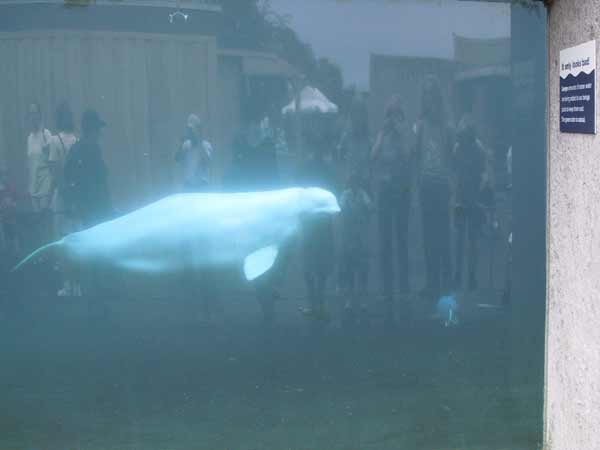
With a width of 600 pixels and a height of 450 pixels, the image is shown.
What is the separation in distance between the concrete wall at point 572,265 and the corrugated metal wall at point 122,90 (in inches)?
75.7

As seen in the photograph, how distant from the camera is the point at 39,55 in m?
5.09

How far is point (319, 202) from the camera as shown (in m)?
5.41

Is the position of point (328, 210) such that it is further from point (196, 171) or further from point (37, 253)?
point (37, 253)

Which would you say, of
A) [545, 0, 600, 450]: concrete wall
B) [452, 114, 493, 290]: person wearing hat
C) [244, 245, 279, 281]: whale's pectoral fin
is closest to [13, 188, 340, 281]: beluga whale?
[244, 245, 279, 281]: whale's pectoral fin

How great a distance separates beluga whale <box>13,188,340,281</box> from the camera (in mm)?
5277

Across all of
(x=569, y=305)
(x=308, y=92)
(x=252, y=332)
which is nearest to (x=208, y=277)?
(x=252, y=332)

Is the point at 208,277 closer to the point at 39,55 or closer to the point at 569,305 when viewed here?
the point at 39,55

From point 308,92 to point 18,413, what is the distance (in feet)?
7.98

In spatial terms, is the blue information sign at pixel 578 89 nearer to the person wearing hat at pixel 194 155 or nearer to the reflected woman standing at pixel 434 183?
the reflected woman standing at pixel 434 183

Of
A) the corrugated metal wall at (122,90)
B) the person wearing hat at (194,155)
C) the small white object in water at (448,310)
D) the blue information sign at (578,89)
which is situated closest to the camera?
the blue information sign at (578,89)

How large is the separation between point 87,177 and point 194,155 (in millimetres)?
601

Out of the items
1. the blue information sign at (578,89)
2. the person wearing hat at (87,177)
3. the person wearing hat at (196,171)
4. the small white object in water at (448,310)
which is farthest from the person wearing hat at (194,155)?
the blue information sign at (578,89)

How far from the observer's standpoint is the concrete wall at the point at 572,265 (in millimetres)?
4844

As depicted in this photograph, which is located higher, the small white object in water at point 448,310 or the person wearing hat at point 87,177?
the person wearing hat at point 87,177
